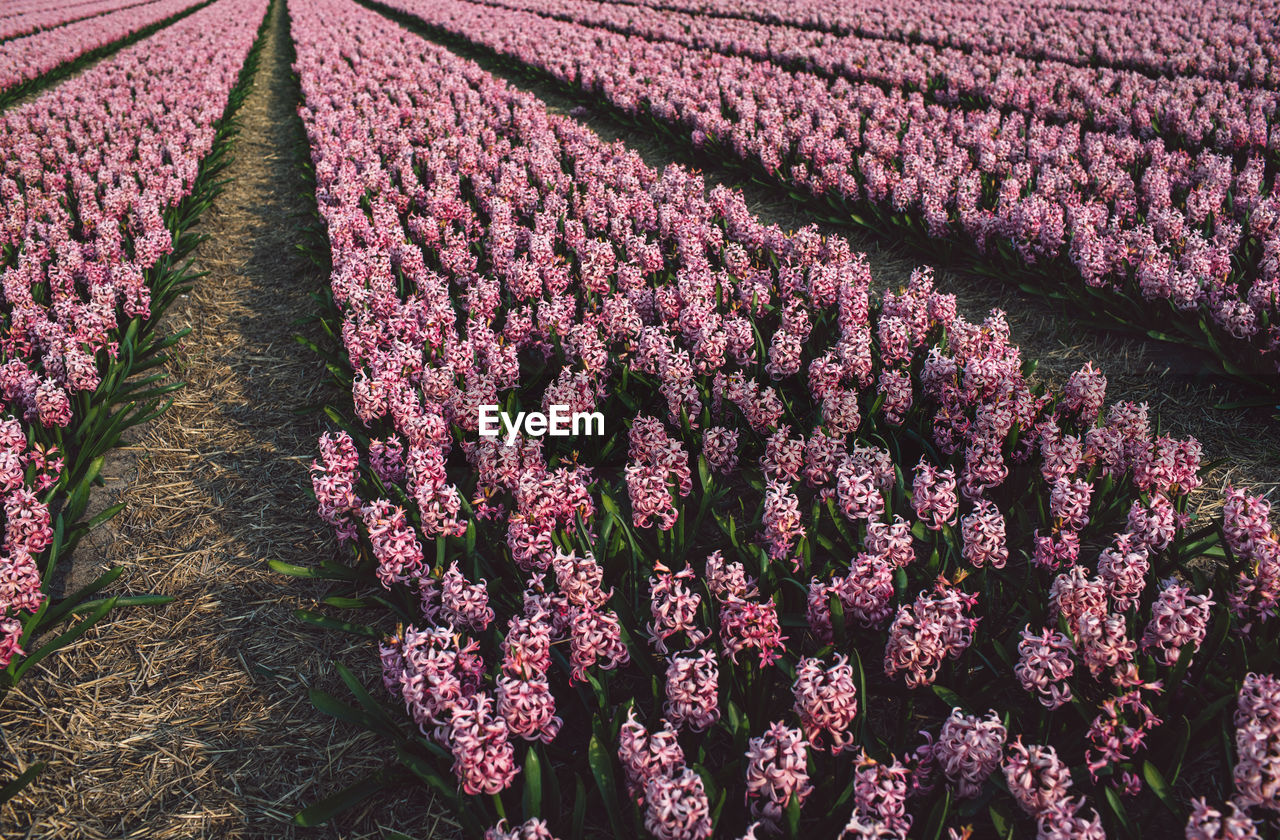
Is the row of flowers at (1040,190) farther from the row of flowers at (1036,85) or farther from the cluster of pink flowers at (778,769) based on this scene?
the cluster of pink flowers at (778,769)

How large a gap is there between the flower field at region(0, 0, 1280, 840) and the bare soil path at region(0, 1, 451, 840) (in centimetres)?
5

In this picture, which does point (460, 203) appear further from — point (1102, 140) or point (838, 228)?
point (1102, 140)

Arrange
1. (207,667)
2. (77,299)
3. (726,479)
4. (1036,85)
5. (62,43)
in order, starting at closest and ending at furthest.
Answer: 1. (207,667)
2. (726,479)
3. (77,299)
4. (1036,85)
5. (62,43)

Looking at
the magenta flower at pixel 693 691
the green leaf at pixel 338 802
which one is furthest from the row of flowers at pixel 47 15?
the magenta flower at pixel 693 691

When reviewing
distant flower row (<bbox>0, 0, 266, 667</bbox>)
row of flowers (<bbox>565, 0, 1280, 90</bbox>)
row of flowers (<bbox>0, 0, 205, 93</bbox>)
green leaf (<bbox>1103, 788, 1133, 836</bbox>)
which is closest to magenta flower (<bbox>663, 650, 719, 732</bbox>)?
green leaf (<bbox>1103, 788, 1133, 836</bbox>)

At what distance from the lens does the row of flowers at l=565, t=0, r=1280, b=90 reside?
563 inches

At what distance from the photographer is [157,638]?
3955mm

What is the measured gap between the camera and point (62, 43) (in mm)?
24438

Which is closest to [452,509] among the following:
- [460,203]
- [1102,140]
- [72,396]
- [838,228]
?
[72,396]

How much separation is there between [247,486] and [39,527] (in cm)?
124

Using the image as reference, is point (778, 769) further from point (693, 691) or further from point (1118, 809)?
point (1118, 809)

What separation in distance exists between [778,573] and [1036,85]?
12984mm

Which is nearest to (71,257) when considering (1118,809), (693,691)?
(693,691)

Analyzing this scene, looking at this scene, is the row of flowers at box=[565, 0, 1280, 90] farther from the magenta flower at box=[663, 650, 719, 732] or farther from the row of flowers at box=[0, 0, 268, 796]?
the row of flowers at box=[0, 0, 268, 796]
